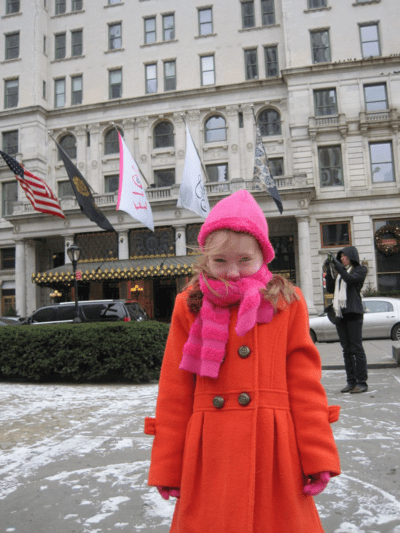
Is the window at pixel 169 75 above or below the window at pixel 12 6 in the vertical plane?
below

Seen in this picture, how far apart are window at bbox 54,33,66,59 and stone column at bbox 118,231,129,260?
616 inches

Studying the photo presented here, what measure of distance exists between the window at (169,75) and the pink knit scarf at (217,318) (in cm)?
3182

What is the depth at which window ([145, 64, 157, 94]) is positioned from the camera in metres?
31.5

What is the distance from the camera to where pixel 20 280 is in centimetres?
2925

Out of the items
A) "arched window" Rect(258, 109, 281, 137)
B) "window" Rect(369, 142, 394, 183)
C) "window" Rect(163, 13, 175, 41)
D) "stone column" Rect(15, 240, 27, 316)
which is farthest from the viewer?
"window" Rect(163, 13, 175, 41)

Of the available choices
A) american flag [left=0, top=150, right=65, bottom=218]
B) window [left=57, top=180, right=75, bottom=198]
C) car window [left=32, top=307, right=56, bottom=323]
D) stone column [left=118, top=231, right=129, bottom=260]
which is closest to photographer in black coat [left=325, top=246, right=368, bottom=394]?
car window [left=32, top=307, right=56, bottom=323]

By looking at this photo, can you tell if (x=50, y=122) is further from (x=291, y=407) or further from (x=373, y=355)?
(x=291, y=407)

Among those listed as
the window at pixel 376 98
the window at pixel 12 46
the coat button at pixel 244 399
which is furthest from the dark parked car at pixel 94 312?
the window at pixel 12 46

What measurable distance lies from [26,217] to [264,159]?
57.5ft

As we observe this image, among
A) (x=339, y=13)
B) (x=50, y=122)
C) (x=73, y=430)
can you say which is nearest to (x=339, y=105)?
(x=339, y=13)

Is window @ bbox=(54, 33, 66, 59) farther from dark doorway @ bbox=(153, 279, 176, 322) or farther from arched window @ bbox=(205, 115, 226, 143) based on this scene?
dark doorway @ bbox=(153, 279, 176, 322)

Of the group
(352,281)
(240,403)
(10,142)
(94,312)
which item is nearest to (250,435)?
(240,403)

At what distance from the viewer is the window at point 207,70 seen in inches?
1210

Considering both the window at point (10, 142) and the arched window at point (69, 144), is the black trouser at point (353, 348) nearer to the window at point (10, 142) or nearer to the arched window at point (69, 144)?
the arched window at point (69, 144)
